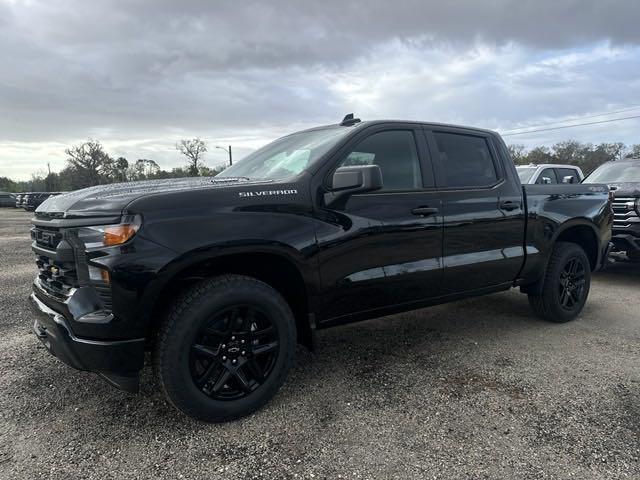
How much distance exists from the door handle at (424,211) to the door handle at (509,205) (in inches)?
33.9

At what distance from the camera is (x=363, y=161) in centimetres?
337

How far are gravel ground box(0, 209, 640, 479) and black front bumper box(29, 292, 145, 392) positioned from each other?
15.5 inches

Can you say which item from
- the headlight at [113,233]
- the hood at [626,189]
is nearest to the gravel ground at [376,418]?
the headlight at [113,233]

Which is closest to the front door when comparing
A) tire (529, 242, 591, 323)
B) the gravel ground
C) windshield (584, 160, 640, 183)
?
the gravel ground

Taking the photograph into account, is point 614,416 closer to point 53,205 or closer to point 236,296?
point 236,296

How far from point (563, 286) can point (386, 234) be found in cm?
247

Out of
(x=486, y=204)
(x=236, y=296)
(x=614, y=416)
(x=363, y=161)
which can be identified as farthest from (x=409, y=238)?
(x=614, y=416)

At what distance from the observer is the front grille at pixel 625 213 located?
6656 millimetres

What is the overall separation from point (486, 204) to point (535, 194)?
0.75 metres

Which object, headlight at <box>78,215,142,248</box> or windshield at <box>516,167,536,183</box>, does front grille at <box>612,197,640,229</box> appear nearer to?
windshield at <box>516,167,536,183</box>

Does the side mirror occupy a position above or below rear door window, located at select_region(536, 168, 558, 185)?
above

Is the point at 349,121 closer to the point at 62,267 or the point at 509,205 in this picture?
the point at 509,205

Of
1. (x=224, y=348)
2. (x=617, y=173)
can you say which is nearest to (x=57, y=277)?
(x=224, y=348)

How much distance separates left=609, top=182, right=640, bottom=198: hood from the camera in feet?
22.2
